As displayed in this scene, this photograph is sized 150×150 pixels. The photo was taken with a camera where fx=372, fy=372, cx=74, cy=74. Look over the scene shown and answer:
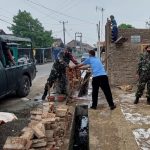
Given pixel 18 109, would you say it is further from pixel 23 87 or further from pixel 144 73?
pixel 144 73

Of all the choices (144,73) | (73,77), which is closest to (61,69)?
(73,77)

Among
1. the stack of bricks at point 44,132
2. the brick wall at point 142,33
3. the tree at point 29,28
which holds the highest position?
the tree at point 29,28

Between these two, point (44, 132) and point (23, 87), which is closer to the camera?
point (44, 132)

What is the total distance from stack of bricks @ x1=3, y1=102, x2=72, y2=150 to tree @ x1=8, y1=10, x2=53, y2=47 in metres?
43.2

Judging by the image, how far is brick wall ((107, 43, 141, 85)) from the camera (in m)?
14.5

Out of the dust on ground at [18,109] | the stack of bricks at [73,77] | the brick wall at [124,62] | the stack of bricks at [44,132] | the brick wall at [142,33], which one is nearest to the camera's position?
the stack of bricks at [44,132]

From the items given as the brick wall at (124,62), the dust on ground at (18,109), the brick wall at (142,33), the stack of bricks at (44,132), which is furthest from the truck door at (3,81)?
the brick wall at (142,33)

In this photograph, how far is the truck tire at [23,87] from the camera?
1200cm

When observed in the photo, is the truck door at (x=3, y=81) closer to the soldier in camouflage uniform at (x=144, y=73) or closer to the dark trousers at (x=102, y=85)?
the dark trousers at (x=102, y=85)

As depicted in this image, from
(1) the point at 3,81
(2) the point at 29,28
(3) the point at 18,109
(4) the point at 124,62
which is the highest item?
(2) the point at 29,28

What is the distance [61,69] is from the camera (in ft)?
37.4

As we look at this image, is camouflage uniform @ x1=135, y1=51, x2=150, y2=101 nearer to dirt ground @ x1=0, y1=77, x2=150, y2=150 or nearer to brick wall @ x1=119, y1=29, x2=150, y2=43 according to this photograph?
dirt ground @ x1=0, y1=77, x2=150, y2=150

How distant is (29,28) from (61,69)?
40.9 m

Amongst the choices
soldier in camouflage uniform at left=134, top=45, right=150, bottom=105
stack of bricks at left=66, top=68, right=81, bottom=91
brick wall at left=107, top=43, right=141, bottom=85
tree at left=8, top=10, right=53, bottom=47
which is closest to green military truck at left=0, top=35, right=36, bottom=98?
stack of bricks at left=66, top=68, right=81, bottom=91
